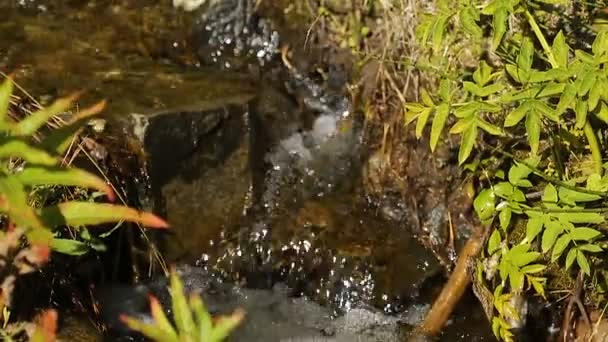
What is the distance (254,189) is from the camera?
3818 millimetres

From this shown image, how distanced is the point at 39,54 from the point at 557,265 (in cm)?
254

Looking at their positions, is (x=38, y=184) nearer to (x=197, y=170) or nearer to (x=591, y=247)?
(x=591, y=247)

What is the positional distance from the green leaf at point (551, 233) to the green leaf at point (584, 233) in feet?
0.12

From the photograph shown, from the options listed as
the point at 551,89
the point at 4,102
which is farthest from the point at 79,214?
the point at 551,89

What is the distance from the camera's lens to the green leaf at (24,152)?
142 cm

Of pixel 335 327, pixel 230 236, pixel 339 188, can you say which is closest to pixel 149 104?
pixel 230 236

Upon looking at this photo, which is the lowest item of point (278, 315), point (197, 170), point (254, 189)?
point (278, 315)

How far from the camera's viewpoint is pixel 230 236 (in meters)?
3.71

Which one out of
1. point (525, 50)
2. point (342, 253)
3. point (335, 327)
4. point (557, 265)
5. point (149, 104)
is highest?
point (525, 50)

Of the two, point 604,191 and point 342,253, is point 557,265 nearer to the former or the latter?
point 604,191

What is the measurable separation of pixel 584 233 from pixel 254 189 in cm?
176

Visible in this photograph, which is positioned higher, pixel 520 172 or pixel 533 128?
pixel 533 128

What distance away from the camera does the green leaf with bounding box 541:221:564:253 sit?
2404 mm

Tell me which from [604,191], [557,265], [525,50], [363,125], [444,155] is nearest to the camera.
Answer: [525,50]
